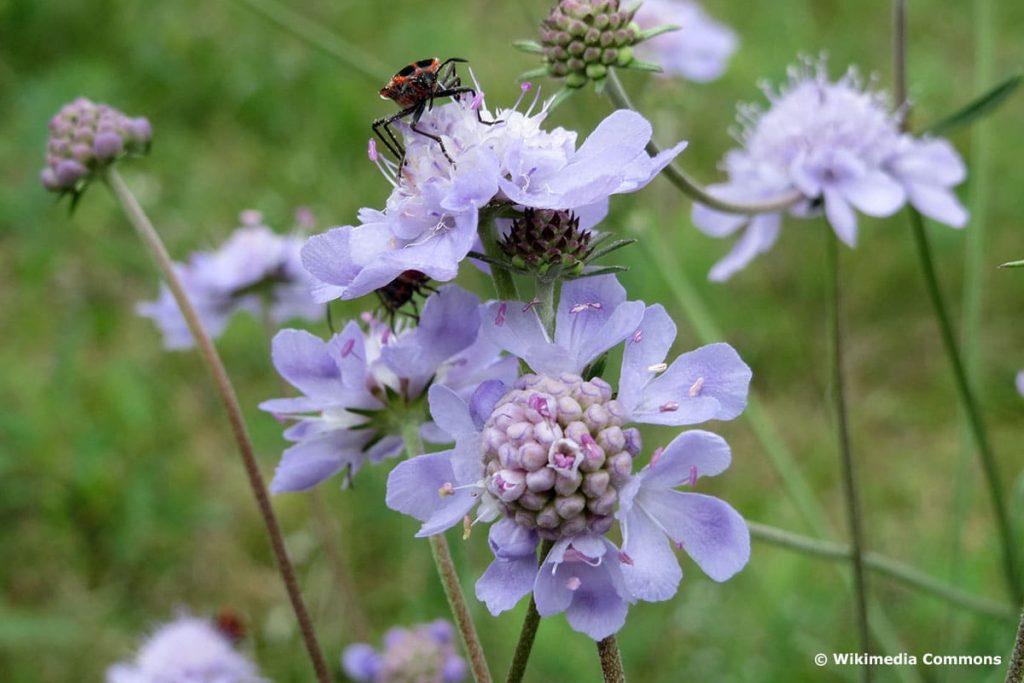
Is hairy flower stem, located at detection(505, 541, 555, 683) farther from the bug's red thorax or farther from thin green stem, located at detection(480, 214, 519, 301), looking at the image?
the bug's red thorax

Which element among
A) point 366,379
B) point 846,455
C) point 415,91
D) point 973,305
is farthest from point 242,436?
point 973,305

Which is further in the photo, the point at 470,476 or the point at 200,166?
the point at 200,166

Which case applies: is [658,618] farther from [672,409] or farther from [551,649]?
[672,409]

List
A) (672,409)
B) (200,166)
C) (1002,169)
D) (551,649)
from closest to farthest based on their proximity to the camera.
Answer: (672,409)
(551,649)
(1002,169)
(200,166)

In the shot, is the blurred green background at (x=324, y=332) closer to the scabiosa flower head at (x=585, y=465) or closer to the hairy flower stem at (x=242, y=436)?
the hairy flower stem at (x=242, y=436)

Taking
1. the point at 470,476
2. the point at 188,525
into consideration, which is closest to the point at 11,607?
the point at 188,525

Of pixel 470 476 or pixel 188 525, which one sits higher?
pixel 188 525

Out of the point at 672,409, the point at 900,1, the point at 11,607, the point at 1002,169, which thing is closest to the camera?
the point at 672,409
